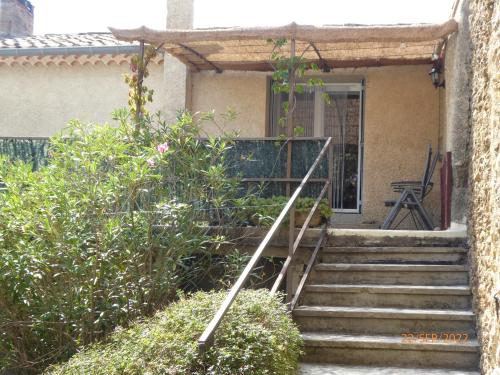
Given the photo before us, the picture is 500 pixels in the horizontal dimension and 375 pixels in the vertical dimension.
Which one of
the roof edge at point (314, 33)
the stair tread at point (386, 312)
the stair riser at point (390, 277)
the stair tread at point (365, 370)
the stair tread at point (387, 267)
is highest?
the roof edge at point (314, 33)

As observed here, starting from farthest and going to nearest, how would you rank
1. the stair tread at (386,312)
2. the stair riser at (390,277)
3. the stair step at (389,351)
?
1. the stair riser at (390,277)
2. the stair tread at (386,312)
3. the stair step at (389,351)

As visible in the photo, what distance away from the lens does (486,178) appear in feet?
15.3

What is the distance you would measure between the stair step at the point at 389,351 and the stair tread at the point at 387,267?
898mm

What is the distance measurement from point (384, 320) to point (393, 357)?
15.8 inches

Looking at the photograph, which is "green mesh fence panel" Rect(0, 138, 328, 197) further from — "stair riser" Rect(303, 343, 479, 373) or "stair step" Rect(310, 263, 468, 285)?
"stair riser" Rect(303, 343, 479, 373)

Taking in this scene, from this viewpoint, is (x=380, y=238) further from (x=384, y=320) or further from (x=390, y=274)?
(x=384, y=320)

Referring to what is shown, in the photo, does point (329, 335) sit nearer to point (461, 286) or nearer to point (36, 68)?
point (461, 286)

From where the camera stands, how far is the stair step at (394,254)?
244 inches

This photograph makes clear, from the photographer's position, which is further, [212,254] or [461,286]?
[212,254]

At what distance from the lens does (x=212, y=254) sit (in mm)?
6492

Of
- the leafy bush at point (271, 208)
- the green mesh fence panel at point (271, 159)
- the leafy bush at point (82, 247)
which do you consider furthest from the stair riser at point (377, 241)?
the leafy bush at point (82, 247)

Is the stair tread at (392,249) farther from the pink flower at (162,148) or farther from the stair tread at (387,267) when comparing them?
the pink flower at (162,148)

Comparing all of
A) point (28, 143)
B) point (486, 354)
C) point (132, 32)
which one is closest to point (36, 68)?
point (28, 143)

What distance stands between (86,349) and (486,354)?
2902mm
